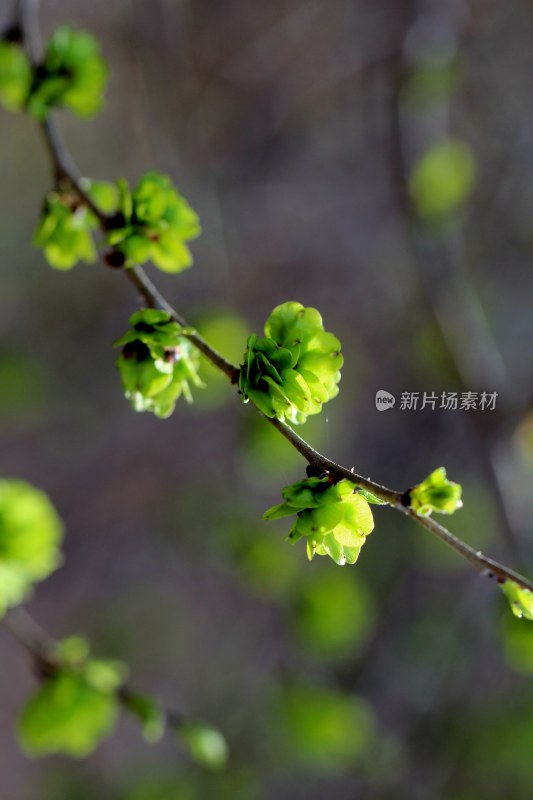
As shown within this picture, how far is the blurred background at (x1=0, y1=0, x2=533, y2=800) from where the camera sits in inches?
70.7

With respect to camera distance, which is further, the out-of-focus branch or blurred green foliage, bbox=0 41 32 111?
the out-of-focus branch

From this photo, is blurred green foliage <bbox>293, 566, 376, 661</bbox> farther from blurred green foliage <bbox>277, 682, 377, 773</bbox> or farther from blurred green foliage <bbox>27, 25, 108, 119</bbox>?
blurred green foliage <bbox>27, 25, 108, 119</bbox>

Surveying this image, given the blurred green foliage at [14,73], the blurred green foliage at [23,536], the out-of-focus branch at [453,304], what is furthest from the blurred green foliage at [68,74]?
the out-of-focus branch at [453,304]

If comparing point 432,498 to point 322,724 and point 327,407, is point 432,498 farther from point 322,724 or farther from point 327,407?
point 327,407

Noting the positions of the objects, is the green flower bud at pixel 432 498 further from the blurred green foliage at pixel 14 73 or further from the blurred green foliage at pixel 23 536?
the blurred green foliage at pixel 14 73

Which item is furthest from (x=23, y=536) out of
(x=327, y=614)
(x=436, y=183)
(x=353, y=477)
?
(x=436, y=183)

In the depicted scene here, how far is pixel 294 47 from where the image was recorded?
2.14m

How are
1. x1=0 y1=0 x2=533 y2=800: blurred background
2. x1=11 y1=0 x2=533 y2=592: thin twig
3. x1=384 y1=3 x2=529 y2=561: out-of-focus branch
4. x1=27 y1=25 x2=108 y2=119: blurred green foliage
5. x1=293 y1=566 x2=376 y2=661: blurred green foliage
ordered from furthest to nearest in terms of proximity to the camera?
x1=0 y1=0 x2=533 y2=800: blurred background, x1=293 y1=566 x2=376 y2=661: blurred green foliage, x1=384 y1=3 x2=529 y2=561: out-of-focus branch, x1=27 y1=25 x2=108 y2=119: blurred green foliage, x1=11 y1=0 x2=533 y2=592: thin twig

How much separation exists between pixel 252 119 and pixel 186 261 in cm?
158

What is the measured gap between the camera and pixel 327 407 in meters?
2.12

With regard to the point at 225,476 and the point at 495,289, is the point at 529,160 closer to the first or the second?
the point at 495,289

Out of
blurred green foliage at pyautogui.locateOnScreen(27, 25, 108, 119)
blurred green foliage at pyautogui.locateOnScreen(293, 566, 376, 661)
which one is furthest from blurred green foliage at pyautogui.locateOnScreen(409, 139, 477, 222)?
blurred green foliage at pyautogui.locateOnScreen(27, 25, 108, 119)

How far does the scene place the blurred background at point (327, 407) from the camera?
1.80m

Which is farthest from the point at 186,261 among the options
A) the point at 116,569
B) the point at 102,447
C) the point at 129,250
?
the point at 116,569
